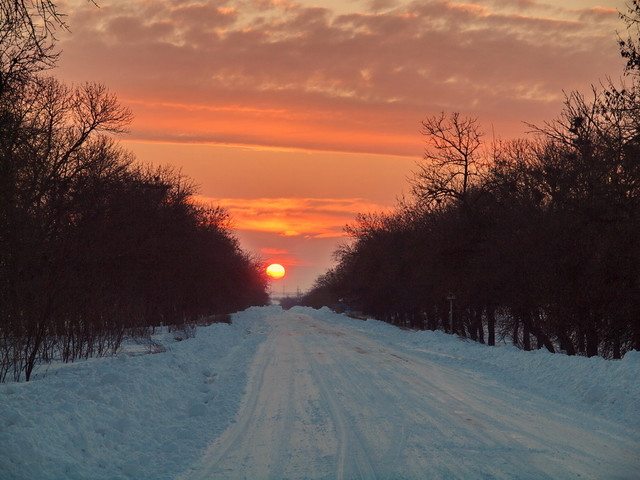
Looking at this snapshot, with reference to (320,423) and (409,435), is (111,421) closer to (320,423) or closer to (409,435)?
(320,423)

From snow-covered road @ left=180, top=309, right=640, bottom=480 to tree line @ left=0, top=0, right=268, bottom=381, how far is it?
6276 millimetres

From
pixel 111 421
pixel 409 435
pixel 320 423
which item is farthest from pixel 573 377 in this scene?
pixel 111 421

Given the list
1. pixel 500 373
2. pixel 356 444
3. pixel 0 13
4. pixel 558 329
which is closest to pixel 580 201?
pixel 558 329

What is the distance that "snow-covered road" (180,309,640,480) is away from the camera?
7844mm

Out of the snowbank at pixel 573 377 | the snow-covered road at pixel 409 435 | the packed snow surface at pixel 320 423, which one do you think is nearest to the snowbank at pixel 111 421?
the packed snow surface at pixel 320 423

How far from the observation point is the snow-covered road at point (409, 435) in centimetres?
784

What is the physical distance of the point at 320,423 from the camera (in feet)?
35.9

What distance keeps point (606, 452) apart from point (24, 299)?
1419 cm

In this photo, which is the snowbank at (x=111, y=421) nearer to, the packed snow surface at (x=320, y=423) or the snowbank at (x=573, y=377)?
the packed snow surface at (x=320, y=423)

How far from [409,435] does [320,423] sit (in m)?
1.80

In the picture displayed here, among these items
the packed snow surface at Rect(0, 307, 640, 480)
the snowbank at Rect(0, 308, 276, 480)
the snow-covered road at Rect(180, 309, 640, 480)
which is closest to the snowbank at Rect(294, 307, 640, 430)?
the packed snow surface at Rect(0, 307, 640, 480)

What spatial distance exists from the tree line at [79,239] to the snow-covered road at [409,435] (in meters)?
6.28

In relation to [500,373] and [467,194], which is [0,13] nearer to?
[500,373]

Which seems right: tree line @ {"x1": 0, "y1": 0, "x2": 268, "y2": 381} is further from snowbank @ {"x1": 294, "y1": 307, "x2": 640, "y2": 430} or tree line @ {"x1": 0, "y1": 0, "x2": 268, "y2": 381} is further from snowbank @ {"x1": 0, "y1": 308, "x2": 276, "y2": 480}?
snowbank @ {"x1": 294, "y1": 307, "x2": 640, "y2": 430}
